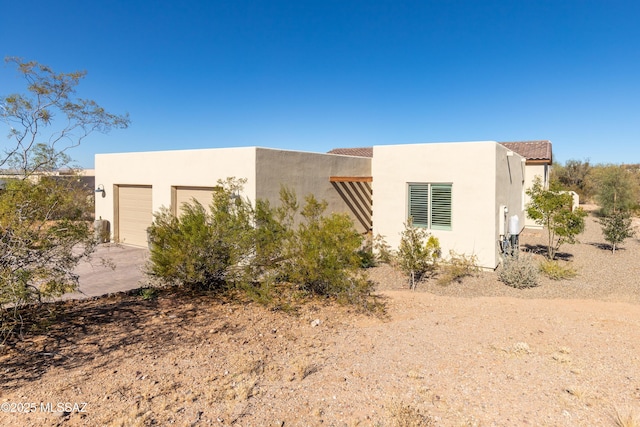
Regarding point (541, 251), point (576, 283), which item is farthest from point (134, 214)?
point (541, 251)

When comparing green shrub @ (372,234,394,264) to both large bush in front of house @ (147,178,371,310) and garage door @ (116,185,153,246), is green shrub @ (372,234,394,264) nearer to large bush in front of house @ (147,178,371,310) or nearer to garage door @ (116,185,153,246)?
large bush in front of house @ (147,178,371,310)

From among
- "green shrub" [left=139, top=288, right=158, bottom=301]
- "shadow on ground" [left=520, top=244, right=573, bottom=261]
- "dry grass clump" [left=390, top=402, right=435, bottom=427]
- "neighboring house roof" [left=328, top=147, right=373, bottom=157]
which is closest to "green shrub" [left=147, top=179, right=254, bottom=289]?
"green shrub" [left=139, top=288, right=158, bottom=301]

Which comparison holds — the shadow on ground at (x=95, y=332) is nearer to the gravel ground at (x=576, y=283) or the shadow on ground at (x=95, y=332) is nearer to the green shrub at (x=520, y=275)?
the gravel ground at (x=576, y=283)

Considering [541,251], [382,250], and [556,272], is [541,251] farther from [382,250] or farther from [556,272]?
[382,250]

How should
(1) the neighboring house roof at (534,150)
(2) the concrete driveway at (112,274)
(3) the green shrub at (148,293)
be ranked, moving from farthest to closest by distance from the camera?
(1) the neighboring house roof at (534,150) < (2) the concrete driveway at (112,274) < (3) the green shrub at (148,293)

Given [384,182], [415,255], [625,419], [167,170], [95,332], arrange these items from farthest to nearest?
[167,170] → [384,182] → [415,255] → [95,332] → [625,419]

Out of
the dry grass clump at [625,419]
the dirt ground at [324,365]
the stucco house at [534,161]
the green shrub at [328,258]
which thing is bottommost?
the dirt ground at [324,365]

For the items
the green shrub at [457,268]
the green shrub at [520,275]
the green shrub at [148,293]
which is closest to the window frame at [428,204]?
the green shrub at [457,268]

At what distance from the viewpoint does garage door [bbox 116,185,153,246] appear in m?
15.5

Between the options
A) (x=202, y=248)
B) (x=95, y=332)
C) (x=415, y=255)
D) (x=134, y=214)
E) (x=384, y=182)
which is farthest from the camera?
(x=134, y=214)

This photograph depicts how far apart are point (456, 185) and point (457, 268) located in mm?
2558

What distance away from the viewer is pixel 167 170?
14312mm

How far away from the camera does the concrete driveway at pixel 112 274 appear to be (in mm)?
9048

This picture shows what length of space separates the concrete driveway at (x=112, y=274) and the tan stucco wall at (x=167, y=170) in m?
2.07
